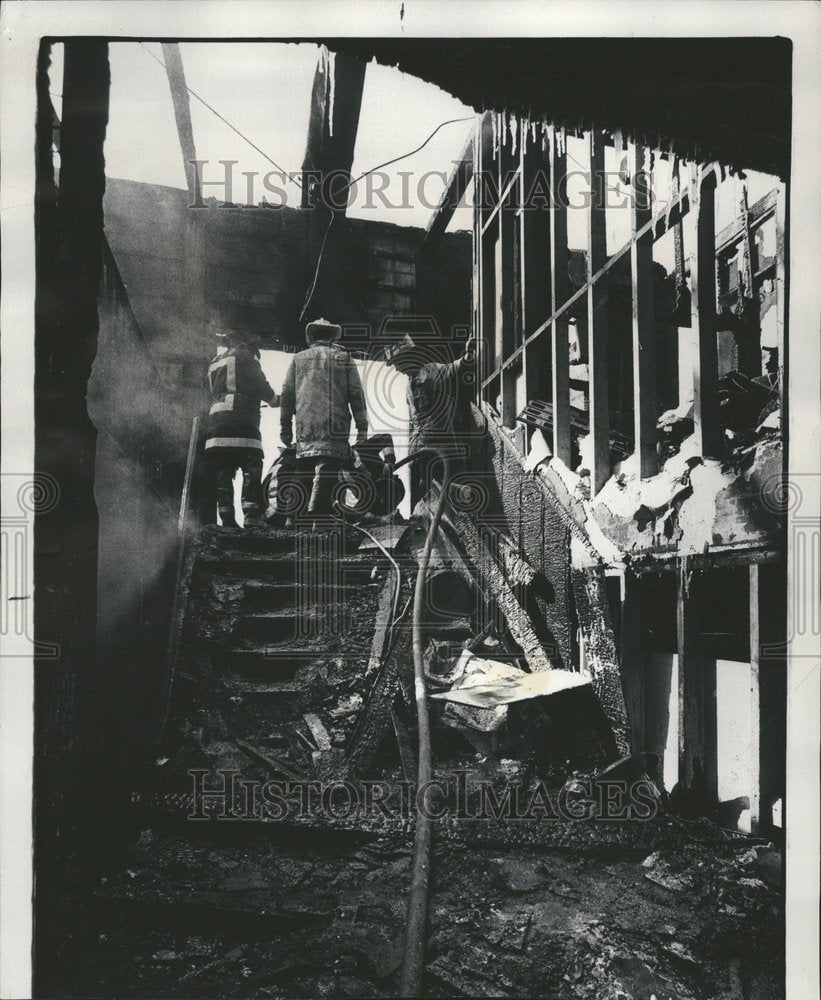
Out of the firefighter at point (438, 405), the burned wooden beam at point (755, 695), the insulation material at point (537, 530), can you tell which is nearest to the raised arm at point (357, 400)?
the firefighter at point (438, 405)

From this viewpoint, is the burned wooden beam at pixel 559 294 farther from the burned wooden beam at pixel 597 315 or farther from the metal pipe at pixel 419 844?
the metal pipe at pixel 419 844

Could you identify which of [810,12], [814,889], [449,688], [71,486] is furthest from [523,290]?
[814,889]

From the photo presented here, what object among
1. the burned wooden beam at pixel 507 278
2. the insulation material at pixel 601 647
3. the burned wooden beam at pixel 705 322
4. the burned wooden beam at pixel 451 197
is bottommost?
the insulation material at pixel 601 647

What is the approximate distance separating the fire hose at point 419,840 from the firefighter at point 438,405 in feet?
3.83

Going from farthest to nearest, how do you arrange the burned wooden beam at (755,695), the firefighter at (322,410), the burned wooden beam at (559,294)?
1. the firefighter at (322,410)
2. the burned wooden beam at (559,294)
3. the burned wooden beam at (755,695)

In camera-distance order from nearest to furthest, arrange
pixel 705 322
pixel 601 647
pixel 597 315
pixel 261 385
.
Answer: pixel 705 322 → pixel 601 647 → pixel 597 315 → pixel 261 385

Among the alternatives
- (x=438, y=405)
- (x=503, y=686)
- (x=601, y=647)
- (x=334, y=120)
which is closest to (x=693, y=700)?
(x=601, y=647)

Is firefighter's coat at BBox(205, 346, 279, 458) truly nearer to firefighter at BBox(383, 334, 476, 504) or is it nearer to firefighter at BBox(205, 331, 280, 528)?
firefighter at BBox(205, 331, 280, 528)

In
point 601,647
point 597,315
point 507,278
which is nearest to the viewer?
point 601,647

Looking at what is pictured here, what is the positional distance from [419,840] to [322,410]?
12.7ft

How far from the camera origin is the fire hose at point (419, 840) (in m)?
1.91

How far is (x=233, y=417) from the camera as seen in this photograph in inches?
225

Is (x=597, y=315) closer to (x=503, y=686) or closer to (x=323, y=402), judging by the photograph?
(x=503, y=686)

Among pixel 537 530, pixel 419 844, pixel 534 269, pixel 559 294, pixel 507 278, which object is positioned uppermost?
pixel 507 278
